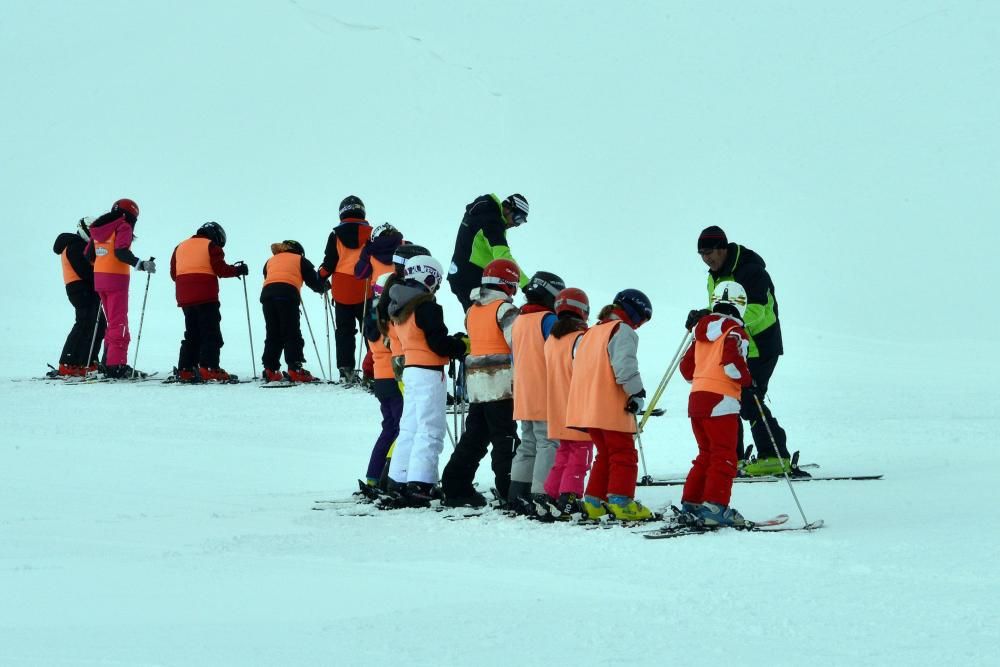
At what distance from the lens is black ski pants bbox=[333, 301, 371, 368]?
11.8m

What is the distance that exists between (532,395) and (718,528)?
4.59ft

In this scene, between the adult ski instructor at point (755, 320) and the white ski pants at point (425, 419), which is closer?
the white ski pants at point (425, 419)

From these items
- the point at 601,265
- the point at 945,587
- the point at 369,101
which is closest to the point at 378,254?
the point at 945,587

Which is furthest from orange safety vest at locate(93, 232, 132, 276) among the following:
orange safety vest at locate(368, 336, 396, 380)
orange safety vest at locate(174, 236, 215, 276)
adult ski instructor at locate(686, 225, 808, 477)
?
adult ski instructor at locate(686, 225, 808, 477)

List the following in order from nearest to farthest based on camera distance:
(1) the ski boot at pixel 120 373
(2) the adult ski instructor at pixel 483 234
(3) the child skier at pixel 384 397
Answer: (3) the child skier at pixel 384 397
(2) the adult ski instructor at pixel 483 234
(1) the ski boot at pixel 120 373

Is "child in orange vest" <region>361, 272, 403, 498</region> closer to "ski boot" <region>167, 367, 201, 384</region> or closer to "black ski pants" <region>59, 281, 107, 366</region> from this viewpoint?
"ski boot" <region>167, 367, 201, 384</region>

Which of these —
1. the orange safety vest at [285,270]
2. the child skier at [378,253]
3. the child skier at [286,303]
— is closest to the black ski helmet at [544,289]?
the child skier at [378,253]

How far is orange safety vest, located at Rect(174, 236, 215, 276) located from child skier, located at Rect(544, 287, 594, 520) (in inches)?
247

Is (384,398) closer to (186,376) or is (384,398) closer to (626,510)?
(626,510)

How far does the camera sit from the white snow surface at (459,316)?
4.20 metres

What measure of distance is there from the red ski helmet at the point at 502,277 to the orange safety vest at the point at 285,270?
5316 millimetres

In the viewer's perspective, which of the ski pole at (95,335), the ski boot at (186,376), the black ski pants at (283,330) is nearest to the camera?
the black ski pants at (283,330)

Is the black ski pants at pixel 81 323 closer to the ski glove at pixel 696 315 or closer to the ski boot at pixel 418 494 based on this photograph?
the ski boot at pixel 418 494

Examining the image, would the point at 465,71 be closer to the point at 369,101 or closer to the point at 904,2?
the point at 369,101
